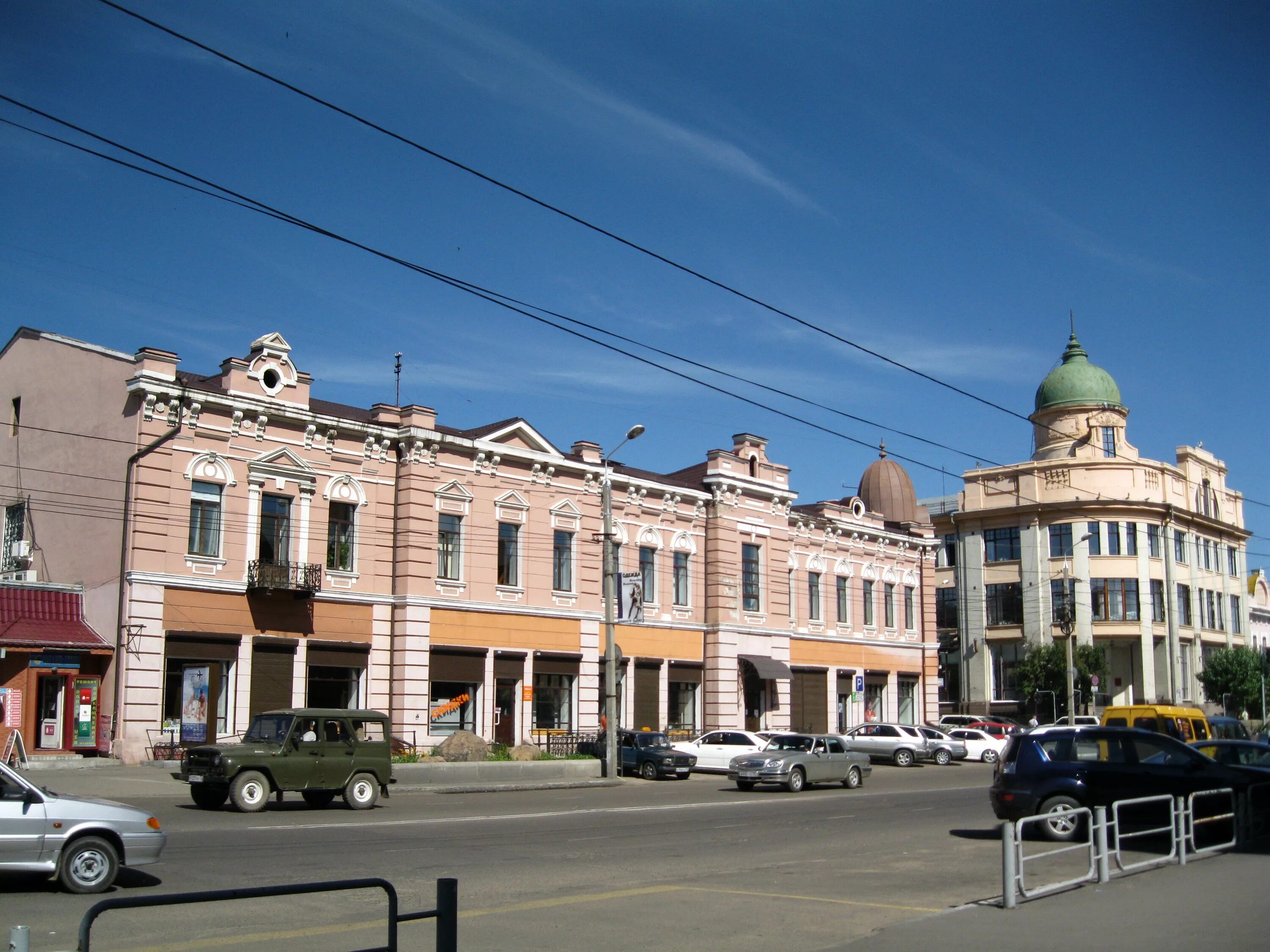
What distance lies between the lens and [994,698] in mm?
71625

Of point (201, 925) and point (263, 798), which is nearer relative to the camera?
point (201, 925)

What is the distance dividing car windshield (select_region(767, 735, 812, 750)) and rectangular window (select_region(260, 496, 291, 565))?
44.8ft

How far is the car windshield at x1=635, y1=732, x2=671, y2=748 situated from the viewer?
3503cm

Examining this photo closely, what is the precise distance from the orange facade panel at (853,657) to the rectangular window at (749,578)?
2.86m

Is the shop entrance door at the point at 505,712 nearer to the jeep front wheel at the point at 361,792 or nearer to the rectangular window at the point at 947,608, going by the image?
the jeep front wheel at the point at 361,792

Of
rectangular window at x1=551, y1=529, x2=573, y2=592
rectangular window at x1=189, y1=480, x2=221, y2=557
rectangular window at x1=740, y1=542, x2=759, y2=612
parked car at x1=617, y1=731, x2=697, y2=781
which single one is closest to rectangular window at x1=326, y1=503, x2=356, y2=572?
rectangular window at x1=189, y1=480, x2=221, y2=557

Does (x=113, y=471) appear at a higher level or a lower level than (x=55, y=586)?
higher

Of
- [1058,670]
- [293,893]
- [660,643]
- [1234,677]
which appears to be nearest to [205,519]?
[660,643]

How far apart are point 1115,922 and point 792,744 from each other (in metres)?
20.6

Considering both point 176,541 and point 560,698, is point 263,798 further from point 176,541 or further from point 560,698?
point 560,698

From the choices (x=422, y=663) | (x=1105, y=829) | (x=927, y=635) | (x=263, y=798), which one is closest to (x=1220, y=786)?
(x=1105, y=829)

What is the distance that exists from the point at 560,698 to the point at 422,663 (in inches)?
241

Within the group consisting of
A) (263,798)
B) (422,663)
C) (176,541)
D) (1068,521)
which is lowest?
(263,798)

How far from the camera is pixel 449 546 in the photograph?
37.2m
